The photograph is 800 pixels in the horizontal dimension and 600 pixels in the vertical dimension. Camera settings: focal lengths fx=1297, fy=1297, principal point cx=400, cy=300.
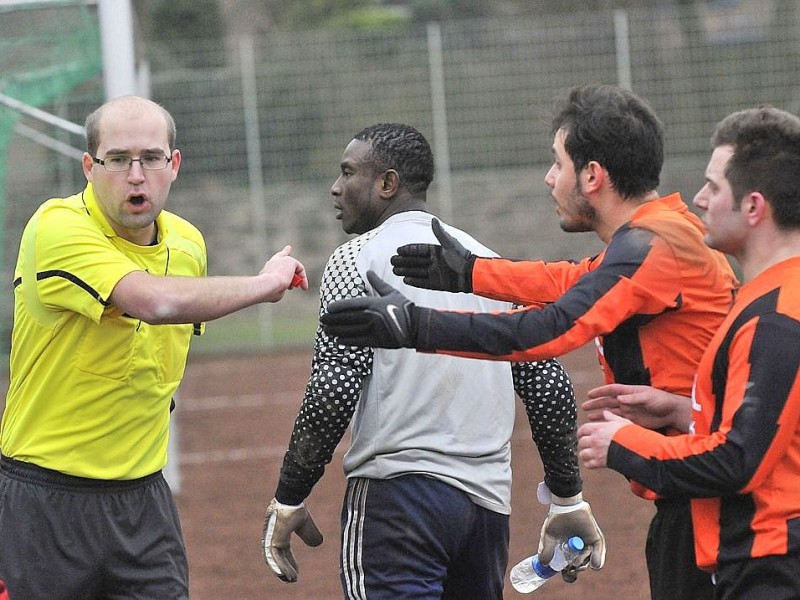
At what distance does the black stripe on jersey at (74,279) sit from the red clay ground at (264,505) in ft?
11.3

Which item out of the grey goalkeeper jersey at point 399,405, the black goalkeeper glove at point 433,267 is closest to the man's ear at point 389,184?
Answer: the grey goalkeeper jersey at point 399,405

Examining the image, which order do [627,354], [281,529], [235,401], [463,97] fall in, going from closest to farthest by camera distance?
[627,354] < [281,529] < [235,401] < [463,97]

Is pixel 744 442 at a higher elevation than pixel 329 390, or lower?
lower

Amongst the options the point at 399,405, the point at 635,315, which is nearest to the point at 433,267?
the point at 399,405

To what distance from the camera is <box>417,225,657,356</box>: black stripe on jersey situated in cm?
319

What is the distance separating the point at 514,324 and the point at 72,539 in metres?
1.57

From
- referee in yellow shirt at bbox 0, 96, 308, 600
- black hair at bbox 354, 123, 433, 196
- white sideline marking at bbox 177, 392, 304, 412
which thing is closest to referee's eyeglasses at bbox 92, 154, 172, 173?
referee in yellow shirt at bbox 0, 96, 308, 600

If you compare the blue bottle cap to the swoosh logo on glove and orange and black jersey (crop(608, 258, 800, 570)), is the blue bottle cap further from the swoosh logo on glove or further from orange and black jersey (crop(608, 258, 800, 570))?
the swoosh logo on glove

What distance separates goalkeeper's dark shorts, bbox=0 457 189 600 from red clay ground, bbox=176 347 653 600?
9.50 ft

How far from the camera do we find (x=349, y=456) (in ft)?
13.3

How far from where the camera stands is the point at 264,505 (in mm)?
9180

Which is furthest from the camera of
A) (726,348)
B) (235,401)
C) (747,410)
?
(235,401)

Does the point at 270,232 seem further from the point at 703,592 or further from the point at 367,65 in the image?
the point at 703,592

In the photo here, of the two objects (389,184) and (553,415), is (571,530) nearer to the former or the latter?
(553,415)
